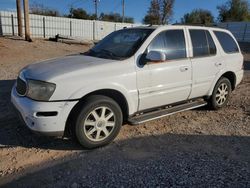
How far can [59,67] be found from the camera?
167 inches

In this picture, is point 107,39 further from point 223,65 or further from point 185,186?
point 185,186

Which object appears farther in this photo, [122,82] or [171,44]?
[171,44]

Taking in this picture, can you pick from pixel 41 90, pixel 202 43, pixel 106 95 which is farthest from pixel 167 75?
pixel 41 90

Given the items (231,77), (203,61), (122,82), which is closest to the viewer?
(122,82)

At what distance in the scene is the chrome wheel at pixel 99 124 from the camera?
13.7 ft

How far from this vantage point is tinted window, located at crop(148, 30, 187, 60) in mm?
4859

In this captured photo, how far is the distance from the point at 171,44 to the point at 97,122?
1946 mm

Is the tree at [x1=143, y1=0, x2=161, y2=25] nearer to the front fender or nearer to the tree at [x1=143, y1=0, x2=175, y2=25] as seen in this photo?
the tree at [x1=143, y1=0, x2=175, y2=25]

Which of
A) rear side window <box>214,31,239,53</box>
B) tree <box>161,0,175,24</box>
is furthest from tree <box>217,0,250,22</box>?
rear side window <box>214,31,239,53</box>

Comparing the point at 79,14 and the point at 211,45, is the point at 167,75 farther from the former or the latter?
the point at 79,14

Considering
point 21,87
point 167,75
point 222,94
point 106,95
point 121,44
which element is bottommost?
point 222,94

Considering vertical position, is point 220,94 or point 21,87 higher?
point 21,87

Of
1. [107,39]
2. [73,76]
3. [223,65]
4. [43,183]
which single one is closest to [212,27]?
[223,65]

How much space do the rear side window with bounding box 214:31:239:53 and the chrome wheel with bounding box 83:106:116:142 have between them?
3145 millimetres
